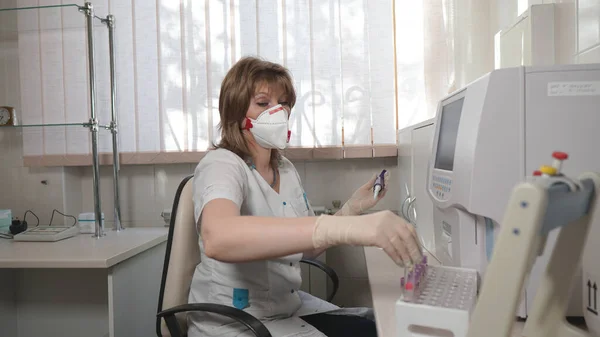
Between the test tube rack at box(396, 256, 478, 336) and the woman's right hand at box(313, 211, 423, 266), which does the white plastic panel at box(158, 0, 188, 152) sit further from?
the test tube rack at box(396, 256, 478, 336)

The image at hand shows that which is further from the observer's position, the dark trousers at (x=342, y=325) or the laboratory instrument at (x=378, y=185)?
the laboratory instrument at (x=378, y=185)

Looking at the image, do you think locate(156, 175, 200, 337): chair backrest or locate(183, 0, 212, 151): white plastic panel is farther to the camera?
locate(183, 0, 212, 151): white plastic panel

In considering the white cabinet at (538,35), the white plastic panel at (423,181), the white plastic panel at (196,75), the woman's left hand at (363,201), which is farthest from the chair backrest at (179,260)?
the white cabinet at (538,35)

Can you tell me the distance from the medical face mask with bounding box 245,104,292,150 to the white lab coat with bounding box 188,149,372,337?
107 mm

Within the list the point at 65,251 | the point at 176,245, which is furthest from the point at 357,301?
the point at 65,251

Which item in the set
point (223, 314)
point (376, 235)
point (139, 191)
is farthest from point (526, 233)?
point (139, 191)

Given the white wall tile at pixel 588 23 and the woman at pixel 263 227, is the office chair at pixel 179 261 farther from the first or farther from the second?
the white wall tile at pixel 588 23

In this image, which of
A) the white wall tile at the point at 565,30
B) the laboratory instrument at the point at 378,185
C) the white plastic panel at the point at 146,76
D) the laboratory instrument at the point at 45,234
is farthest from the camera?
the white plastic panel at the point at 146,76

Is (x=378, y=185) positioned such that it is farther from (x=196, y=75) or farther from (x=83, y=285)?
(x=83, y=285)

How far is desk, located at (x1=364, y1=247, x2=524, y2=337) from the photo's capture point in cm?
76

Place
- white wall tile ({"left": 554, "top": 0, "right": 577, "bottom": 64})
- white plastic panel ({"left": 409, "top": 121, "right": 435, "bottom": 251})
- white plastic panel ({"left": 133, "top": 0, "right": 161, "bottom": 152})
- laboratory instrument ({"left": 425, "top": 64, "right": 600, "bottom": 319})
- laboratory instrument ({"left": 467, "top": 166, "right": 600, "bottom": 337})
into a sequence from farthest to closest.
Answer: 1. white plastic panel ({"left": 133, "top": 0, "right": 161, "bottom": 152})
2. white plastic panel ({"left": 409, "top": 121, "right": 435, "bottom": 251})
3. white wall tile ({"left": 554, "top": 0, "right": 577, "bottom": 64})
4. laboratory instrument ({"left": 425, "top": 64, "right": 600, "bottom": 319})
5. laboratory instrument ({"left": 467, "top": 166, "right": 600, "bottom": 337})

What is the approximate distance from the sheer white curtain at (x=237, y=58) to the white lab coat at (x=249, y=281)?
0.78m

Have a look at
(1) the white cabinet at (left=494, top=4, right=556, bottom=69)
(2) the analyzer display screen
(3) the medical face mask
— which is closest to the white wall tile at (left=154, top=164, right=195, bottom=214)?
(3) the medical face mask

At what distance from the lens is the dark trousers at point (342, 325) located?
124cm
